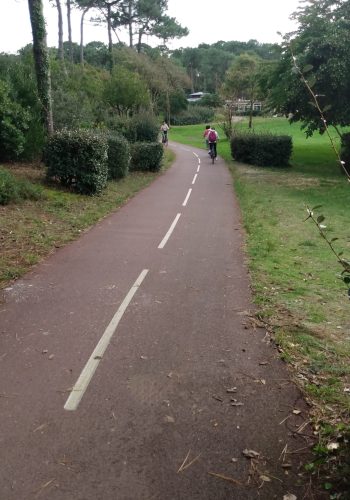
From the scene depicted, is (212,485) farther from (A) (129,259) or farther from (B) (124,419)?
(A) (129,259)

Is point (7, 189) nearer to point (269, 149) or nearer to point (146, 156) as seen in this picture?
point (146, 156)

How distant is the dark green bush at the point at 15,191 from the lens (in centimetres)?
1284

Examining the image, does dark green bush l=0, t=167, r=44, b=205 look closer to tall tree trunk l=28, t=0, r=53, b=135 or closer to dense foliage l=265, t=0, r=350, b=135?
tall tree trunk l=28, t=0, r=53, b=135

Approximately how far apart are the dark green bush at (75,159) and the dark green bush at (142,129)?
11.3 metres

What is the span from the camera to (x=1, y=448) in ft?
11.8

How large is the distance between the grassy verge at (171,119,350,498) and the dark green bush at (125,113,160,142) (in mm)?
11385

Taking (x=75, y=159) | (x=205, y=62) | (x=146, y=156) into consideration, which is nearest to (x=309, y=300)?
(x=75, y=159)

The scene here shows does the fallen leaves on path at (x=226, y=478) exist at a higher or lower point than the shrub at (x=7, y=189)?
lower

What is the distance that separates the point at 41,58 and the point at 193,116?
215 feet

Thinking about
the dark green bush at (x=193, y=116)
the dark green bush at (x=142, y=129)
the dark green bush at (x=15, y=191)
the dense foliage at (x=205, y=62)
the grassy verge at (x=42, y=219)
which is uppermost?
the dense foliage at (x=205, y=62)

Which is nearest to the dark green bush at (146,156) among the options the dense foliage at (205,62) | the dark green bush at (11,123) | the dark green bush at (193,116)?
the dark green bush at (11,123)

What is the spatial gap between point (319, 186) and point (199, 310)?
16.5 metres

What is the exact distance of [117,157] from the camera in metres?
20.3

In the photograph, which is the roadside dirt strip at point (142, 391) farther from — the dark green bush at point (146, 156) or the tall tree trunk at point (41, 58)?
the dark green bush at point (146, 156)
